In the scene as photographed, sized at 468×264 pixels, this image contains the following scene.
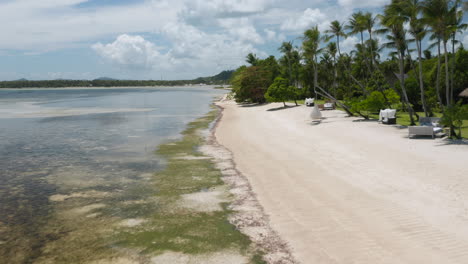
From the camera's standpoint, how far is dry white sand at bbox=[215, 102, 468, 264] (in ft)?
24.1

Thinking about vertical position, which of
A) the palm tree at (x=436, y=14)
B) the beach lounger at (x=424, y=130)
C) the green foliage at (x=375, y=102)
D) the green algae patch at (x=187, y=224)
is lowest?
the green algae patch at (x=187, y=224)

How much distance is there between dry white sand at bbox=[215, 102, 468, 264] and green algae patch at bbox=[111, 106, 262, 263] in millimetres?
1171

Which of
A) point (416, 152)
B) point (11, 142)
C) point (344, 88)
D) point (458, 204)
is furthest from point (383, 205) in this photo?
point (344, 88)

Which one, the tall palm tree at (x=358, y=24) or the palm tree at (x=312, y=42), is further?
the palm tree at (x=312, y=42)

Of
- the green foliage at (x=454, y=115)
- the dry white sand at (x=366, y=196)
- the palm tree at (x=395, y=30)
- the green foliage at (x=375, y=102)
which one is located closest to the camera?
the dry white sand at (x=366, y=196)

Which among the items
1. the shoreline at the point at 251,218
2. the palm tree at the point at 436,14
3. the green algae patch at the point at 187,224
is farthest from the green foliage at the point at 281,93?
the green algae patch at the point at 187,224

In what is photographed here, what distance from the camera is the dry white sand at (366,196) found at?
7355mm

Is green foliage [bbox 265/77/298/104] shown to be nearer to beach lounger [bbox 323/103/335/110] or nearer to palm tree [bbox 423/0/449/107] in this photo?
beach lounger [bbox 323/103/335/110]

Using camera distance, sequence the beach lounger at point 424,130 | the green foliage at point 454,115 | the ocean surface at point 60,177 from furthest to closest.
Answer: the beach lounger at point 424,130 < the green foliage at point 454,115 < the ocean surface at point 60,177

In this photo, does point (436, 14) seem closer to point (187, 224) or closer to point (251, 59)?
point (187, 224)

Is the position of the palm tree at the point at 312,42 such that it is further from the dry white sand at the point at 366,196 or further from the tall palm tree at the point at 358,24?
the dry white sand at the point at 366,196

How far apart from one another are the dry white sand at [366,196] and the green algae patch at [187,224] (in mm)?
1171

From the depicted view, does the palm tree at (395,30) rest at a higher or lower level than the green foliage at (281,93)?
higher

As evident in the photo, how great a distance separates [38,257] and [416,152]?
13.7m
